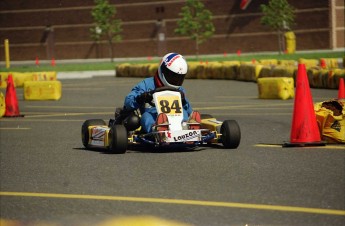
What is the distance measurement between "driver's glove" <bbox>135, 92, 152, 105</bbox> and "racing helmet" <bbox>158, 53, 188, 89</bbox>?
32cm

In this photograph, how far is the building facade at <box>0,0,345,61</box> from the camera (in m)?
70.5

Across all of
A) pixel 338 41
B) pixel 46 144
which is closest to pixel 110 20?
pixel 338 41

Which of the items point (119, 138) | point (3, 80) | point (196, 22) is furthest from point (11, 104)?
point (196, 22)

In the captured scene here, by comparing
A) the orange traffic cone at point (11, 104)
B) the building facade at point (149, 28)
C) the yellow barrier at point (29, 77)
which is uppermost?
the building facade at point (149, 28)

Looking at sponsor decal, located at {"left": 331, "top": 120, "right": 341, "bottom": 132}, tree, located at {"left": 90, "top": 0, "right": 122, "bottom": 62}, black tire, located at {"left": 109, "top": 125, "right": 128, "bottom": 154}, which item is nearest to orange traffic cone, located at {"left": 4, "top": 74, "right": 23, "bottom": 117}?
black tire, located at {"left": 109, "top": 125, "right": 128, "bottom": 154}

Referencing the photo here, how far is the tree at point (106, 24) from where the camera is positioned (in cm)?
7519

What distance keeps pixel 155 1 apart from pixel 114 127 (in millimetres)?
67091

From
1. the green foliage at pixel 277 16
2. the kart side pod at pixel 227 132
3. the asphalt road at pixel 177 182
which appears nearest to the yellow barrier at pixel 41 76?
the asphalt road at pixel 177 182

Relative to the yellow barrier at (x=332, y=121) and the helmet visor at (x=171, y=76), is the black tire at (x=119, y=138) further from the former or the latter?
the yellow barrier at (x=332, y=121)

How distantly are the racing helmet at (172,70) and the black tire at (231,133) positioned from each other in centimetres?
83

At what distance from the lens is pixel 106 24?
251ft

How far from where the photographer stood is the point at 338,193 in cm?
871

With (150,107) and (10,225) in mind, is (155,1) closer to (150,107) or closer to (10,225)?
(150,107)

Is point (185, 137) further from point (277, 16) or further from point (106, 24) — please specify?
point (106, 24)
